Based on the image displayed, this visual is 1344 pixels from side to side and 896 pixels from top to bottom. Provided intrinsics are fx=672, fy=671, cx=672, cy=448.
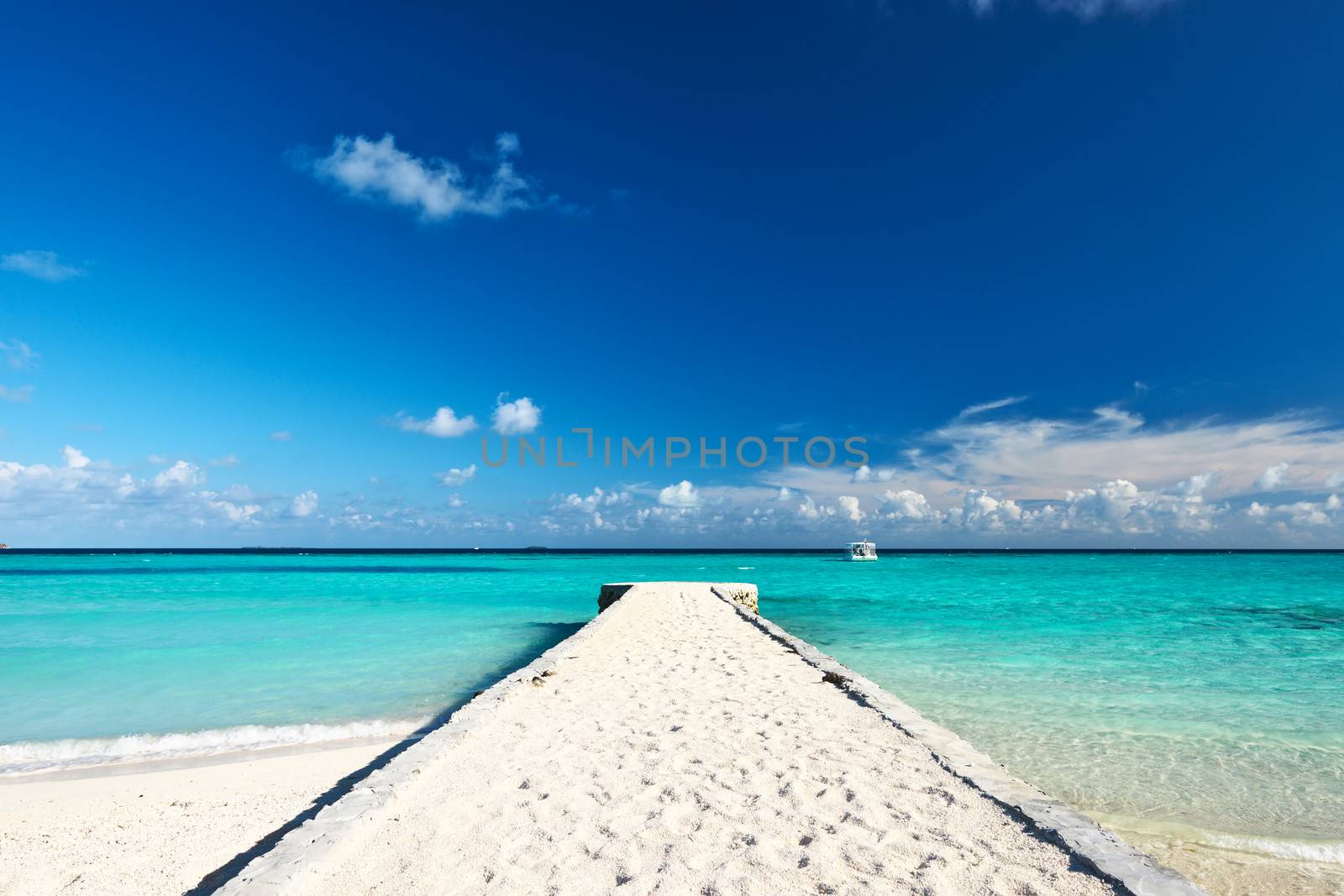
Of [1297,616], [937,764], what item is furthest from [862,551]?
[937,764]

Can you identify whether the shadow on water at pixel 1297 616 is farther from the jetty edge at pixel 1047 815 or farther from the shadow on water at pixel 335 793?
the shadow on water at pixel 335 793

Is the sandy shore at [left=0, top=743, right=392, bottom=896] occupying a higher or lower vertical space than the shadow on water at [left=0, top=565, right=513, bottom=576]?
higher

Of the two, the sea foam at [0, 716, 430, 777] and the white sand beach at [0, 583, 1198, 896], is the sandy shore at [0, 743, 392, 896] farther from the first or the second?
the sea foam at [0, 716, 430, 777]

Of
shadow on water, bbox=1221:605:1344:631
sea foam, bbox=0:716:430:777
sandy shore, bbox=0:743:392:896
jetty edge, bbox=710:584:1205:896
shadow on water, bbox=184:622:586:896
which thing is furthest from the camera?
shadow on water, bbox=1221:605:1344:631

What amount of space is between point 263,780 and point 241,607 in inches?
891

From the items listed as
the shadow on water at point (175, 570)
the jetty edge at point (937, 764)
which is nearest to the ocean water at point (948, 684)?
the jetty edge at point (937, 764)

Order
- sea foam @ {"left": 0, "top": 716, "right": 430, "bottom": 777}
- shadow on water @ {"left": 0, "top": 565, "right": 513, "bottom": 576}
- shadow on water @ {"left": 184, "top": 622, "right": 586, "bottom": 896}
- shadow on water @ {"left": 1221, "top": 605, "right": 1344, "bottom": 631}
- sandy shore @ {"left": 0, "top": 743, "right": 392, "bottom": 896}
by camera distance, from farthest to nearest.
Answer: shadow on water @ {"left": 0, "top": 565, "right": 513, "bottom": 576} → shadow on water @ {"left": 1221, "top": 605, "right": 1344, "bottom": 631} → sea foam @ {"left": 0, "top": 716, "right": 430, "bottom": 777} → sandy shore @ {"left": 0, "top": 743, "right": 392, "bottom": 896} → shadow on water @ {"left": 184, "top": 622, "right": 586, "bottom": 896}

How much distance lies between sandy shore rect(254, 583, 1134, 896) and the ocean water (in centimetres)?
231

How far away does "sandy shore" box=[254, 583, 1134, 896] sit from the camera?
336cm

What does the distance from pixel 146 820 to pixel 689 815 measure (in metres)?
4.17

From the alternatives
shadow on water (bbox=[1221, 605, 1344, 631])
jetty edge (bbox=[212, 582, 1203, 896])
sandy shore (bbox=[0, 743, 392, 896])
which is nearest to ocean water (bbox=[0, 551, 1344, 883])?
shadow on water (bbox=[1221, 605, 1344, 631])

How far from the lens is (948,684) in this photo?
10.7 m

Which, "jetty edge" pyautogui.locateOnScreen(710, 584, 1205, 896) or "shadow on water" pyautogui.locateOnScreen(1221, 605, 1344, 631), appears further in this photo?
"shadow on water" pyautogui.locateOnScreen(1221, 605, 1344, 631)

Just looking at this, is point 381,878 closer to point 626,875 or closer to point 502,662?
point 626,875
